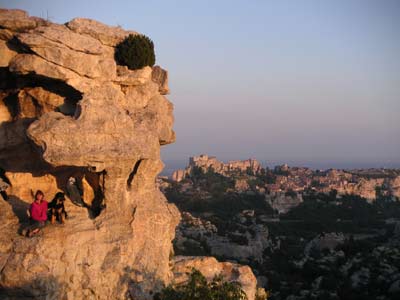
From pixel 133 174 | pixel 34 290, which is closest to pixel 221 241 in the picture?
pixel 133 174

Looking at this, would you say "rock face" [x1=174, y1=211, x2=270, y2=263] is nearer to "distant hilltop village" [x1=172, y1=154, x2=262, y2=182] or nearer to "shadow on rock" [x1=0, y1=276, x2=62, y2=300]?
"shadow on rock" [x1=0, y1=276, x2=62, y2=300]

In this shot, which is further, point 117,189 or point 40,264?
point 117,189

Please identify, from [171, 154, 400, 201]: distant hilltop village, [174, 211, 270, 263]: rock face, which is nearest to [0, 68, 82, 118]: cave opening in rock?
[174, 211, 270, 263]: rock face

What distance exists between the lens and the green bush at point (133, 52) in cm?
1429

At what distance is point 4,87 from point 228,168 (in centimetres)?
11177

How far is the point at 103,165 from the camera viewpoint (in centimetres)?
1238

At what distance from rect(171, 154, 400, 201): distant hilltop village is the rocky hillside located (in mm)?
77789

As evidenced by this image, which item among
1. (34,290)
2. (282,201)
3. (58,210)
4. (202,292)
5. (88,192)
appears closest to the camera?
(202,292)

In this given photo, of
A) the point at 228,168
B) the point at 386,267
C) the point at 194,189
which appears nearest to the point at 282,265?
the point at 386,267

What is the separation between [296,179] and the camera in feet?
400

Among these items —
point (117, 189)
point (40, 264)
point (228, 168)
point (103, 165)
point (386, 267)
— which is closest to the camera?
point (40, 264)

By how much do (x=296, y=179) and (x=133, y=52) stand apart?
366 ft

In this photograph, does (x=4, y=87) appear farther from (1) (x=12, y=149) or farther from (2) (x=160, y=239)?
(2) (x=160, y=239)

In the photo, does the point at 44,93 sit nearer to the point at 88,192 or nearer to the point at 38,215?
the point at 88,192
